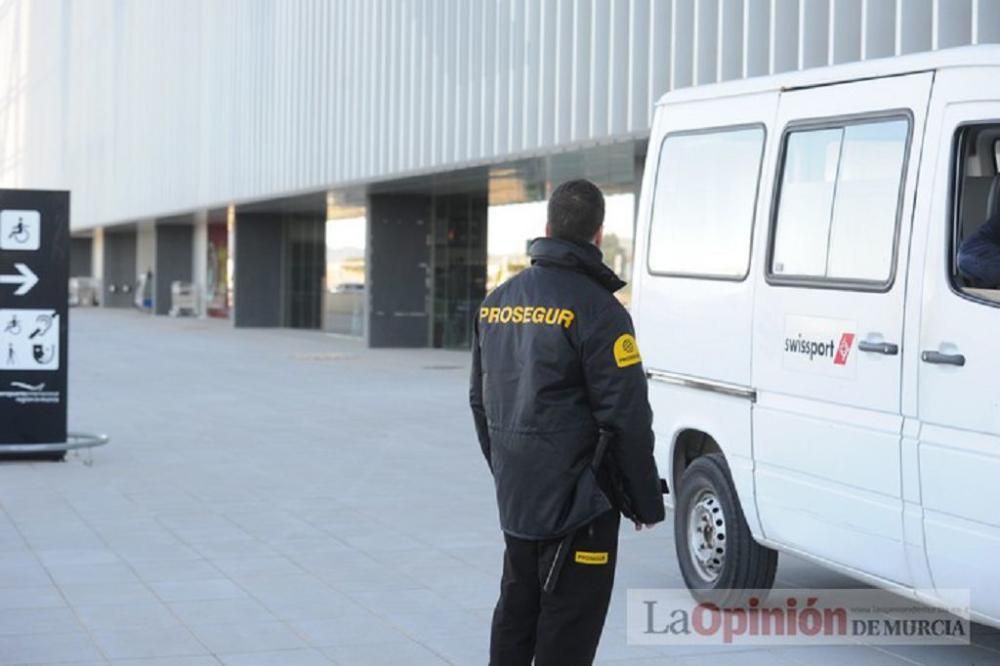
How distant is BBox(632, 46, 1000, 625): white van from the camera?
5.33 meters

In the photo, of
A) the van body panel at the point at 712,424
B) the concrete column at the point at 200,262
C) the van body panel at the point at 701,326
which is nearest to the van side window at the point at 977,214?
the van body panel at the point at 701,326

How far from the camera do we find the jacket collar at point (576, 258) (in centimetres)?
433

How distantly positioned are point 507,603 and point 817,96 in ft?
9.69

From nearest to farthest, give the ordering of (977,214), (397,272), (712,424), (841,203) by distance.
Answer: (977,214)
(841,203)
(712,424)
(397,272)

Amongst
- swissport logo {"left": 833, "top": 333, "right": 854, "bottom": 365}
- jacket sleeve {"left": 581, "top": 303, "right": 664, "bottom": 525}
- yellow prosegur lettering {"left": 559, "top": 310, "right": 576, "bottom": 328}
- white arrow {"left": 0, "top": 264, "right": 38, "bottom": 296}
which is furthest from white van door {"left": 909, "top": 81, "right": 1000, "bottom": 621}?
white arrow {"left": 0, "top": 264, "right": 38, "bottom": 296}

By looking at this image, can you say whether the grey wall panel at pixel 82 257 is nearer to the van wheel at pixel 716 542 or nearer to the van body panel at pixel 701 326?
the van body panel at pixel 701 326

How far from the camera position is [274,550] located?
8.46 metres

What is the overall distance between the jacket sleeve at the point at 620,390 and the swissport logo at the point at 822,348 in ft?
6.01

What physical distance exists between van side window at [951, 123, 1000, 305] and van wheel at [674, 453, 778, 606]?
1786 mm

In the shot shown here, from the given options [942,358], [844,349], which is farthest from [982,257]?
[844,349]

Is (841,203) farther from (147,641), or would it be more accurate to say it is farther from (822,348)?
(147,641)

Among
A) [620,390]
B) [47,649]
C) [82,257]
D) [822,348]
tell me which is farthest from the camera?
[82,257]

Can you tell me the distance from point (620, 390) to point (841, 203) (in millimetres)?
2297

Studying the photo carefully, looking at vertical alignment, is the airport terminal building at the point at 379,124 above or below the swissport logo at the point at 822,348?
above
